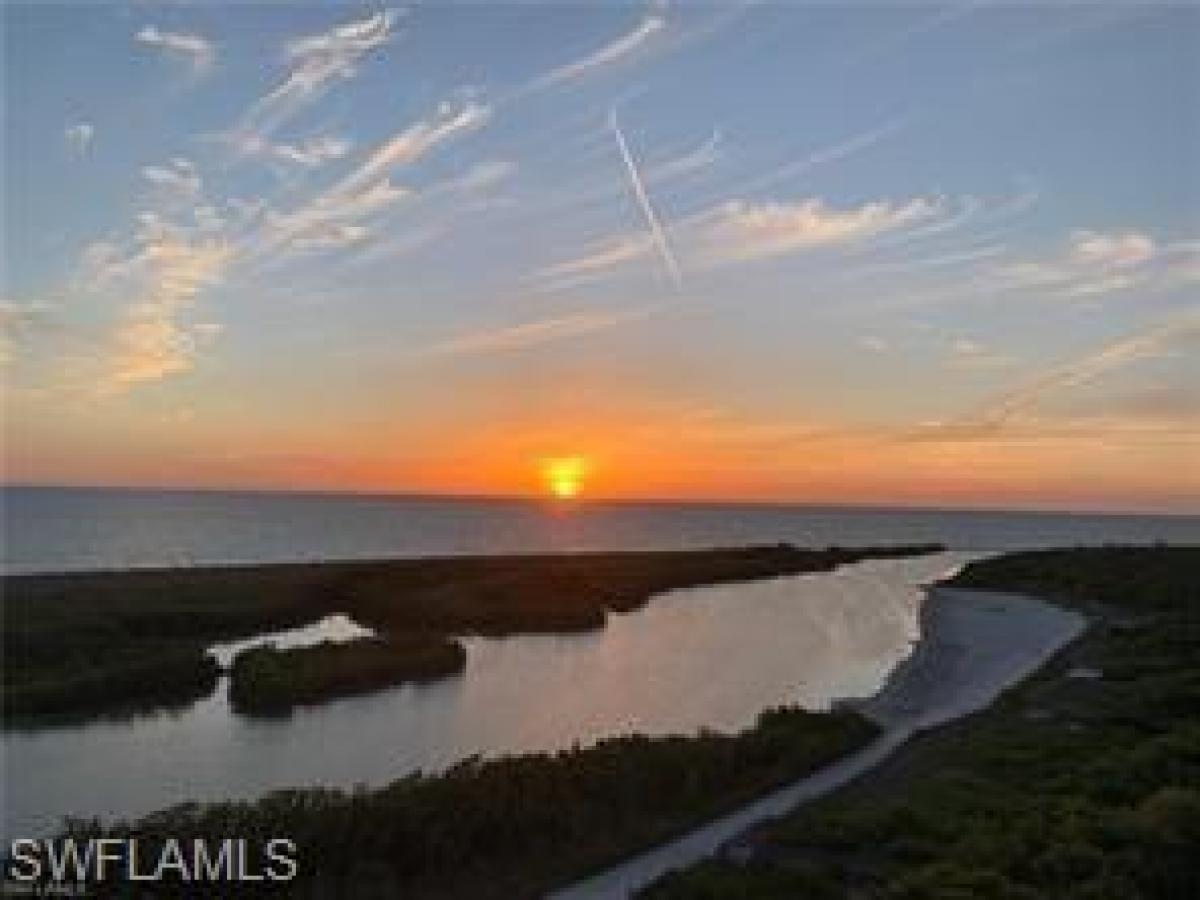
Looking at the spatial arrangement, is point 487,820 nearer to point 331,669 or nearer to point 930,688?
point 331,669

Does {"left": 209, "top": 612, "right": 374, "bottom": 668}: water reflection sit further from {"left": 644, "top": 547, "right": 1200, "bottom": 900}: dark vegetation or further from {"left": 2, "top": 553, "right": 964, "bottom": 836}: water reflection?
{"left": 644, "top": 547, "right": 1200, "bottom": 900}: dark vegetation

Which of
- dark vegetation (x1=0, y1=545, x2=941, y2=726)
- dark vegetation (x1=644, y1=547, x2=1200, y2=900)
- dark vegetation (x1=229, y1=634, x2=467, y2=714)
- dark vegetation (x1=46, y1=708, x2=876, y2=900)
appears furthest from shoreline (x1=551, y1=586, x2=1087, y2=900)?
dark vegetation (x1=0, y1=545, x2=941, y2=726)

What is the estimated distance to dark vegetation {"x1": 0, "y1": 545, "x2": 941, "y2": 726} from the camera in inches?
1567

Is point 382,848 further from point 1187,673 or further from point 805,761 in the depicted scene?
point 1187,673

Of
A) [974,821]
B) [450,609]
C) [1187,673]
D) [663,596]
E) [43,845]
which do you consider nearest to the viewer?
[43,845]

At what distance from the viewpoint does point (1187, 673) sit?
39031 mm

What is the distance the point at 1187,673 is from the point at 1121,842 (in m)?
19.2

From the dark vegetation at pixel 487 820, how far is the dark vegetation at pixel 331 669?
13813 millimetres

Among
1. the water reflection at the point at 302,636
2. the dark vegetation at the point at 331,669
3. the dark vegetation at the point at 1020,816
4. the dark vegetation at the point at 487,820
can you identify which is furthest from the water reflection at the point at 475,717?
the dark vegetation at the point at 1020,816

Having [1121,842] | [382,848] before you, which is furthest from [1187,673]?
[382,848]

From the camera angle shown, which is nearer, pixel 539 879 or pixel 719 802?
pixel 539 879

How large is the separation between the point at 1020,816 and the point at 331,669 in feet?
79.1

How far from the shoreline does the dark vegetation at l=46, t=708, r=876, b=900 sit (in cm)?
62

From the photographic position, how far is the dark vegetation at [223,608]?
39812 millimetres
